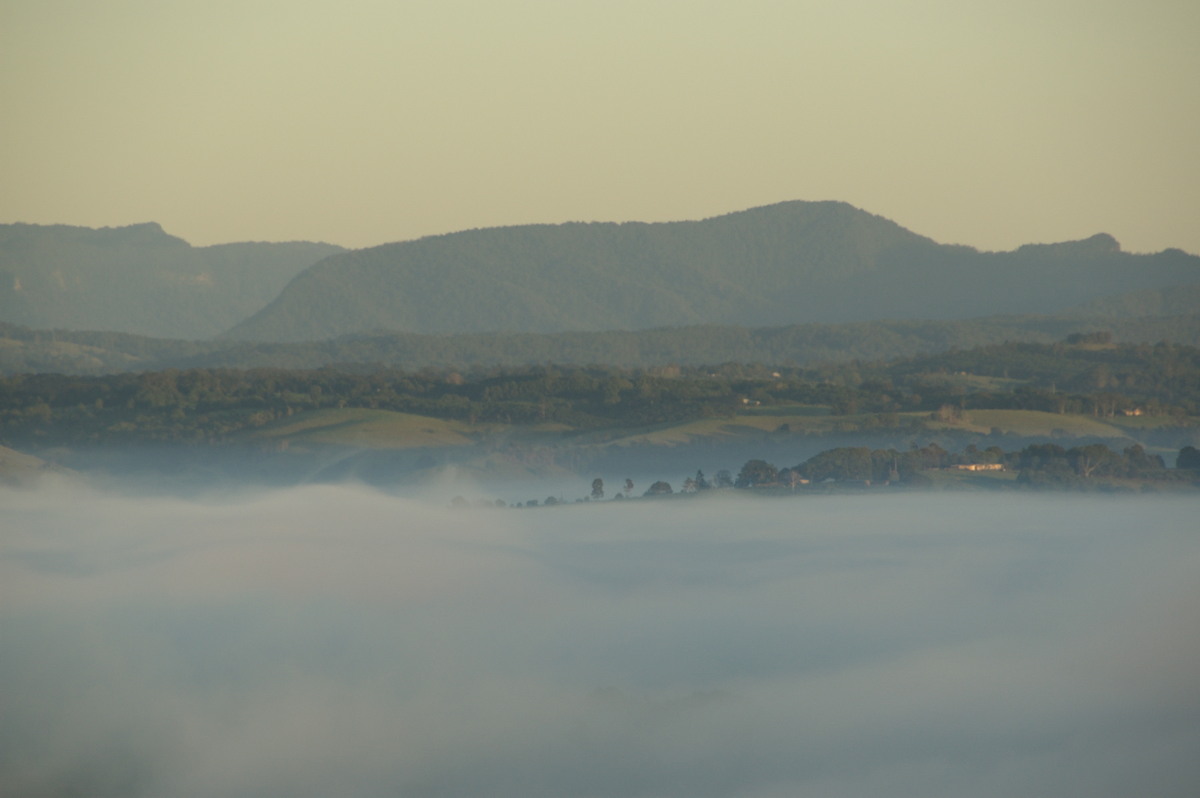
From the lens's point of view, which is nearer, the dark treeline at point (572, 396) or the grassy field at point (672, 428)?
the grassy field at point (672, 428)

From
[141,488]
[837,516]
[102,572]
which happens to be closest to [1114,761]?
[102,572]

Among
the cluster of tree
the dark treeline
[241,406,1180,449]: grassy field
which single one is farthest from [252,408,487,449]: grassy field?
the cluster of tree

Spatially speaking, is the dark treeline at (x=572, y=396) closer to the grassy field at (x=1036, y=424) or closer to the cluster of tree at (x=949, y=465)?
the grassy field at (x=1036, y=424)

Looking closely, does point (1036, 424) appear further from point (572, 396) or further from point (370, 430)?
point (370, 430)

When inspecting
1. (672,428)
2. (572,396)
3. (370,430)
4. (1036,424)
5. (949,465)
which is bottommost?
(949,465)

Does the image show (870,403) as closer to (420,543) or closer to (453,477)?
(453,477)

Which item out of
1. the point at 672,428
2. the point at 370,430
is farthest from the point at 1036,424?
the point at 370,430

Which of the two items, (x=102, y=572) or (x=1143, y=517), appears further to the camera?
(x=1143, y=517)

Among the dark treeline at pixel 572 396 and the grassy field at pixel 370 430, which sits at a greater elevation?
the dark treeline at pixel 572 396

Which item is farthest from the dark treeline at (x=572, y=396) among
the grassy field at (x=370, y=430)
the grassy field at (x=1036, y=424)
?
the grassy field at (x=370, y=430)
